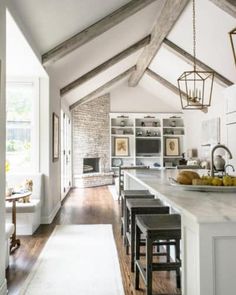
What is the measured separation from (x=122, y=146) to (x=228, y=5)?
7.09 m

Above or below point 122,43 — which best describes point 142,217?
below

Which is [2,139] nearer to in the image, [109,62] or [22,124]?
[22,124]

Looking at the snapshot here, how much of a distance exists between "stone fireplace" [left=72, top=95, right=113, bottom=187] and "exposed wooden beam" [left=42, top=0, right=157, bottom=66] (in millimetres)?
5766

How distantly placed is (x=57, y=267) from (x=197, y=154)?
7.82 meters

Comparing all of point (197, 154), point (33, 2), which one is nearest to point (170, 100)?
point (197, 154)

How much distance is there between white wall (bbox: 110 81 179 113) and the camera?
36.2ft

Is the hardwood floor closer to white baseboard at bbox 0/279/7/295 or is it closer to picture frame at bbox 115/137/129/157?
white baseboard at bbox 0/279/7/295

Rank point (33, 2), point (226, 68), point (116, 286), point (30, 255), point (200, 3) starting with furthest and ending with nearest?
point (226, 68)
point (200, 3)
point (30, 255)
point (33, 2)
point (116, 286)

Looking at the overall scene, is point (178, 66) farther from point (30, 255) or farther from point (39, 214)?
point (30, 255)

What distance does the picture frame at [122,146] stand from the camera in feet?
36.0

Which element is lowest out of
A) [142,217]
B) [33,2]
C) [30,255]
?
[30,255]

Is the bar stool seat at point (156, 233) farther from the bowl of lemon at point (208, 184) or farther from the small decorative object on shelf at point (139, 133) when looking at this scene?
the small decorative object on shelf at point (139, 133)

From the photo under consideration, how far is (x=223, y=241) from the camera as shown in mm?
1320

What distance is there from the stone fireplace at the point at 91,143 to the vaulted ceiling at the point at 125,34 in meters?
1.73
